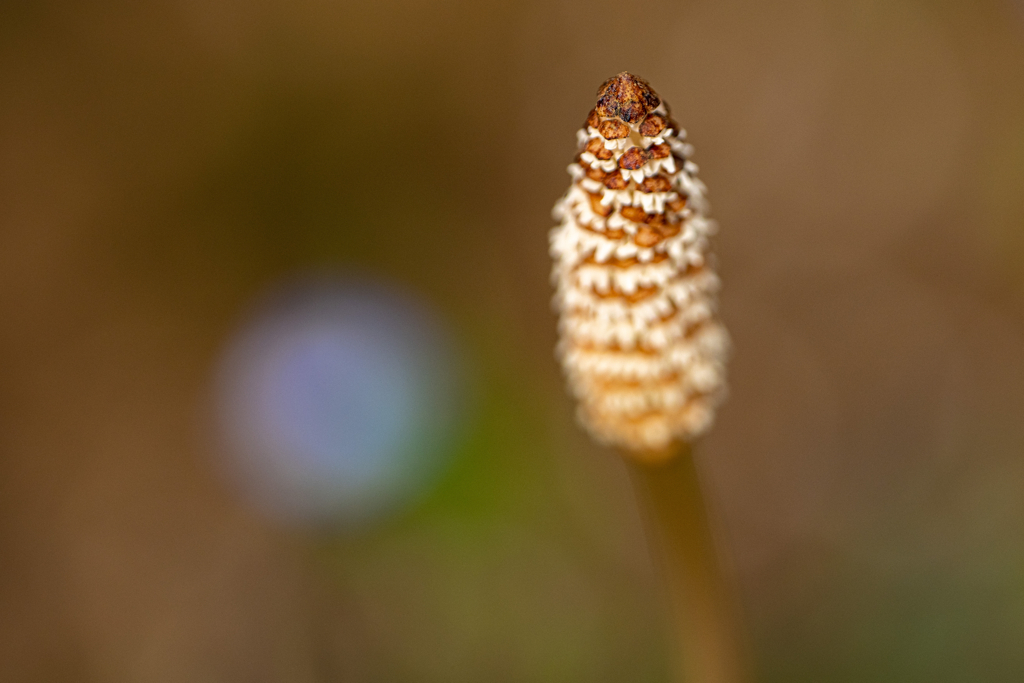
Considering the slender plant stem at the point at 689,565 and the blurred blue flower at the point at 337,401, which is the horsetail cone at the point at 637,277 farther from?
the blurred blue flower at the point at 337,401

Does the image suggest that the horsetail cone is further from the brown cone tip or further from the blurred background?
the blurred background

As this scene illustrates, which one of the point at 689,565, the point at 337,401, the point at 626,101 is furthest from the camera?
the point at 337,401

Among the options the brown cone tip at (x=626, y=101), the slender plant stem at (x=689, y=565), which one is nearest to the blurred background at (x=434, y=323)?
the slender plant stem at (x=689, y=565)

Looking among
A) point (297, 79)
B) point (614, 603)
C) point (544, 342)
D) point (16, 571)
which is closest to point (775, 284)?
point (544, 342)

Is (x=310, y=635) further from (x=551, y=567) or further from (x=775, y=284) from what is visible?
(x=775, y=284)

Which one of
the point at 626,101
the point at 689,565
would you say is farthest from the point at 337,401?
the point at 626,101

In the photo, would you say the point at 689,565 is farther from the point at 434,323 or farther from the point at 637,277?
the point at 434,323
